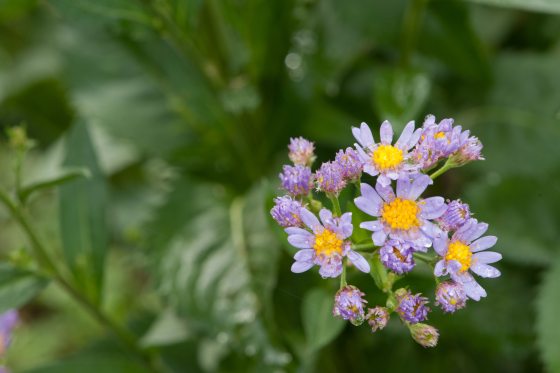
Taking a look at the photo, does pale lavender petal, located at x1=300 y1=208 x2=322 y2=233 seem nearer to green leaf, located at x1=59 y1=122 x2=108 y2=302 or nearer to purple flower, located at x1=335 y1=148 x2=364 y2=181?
purple flower, located at x1=335 y1=148 x2=364 y2=181

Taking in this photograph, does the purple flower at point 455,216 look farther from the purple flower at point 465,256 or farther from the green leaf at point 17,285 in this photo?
Result: the green leaf at point 17,285

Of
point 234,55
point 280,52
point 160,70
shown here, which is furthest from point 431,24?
point 160,70

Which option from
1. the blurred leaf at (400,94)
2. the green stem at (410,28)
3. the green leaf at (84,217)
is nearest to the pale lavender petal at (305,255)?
the blurred leaf at (400,94)

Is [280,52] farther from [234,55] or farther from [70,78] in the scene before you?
[70,78]

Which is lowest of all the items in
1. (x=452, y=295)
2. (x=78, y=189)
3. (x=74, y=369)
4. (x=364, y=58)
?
(x=74, y=369)

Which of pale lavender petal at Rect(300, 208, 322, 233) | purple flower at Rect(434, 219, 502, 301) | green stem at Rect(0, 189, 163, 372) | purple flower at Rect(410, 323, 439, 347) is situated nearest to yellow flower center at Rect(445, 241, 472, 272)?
purple flower at Rect(434, 219, 502, 301)
